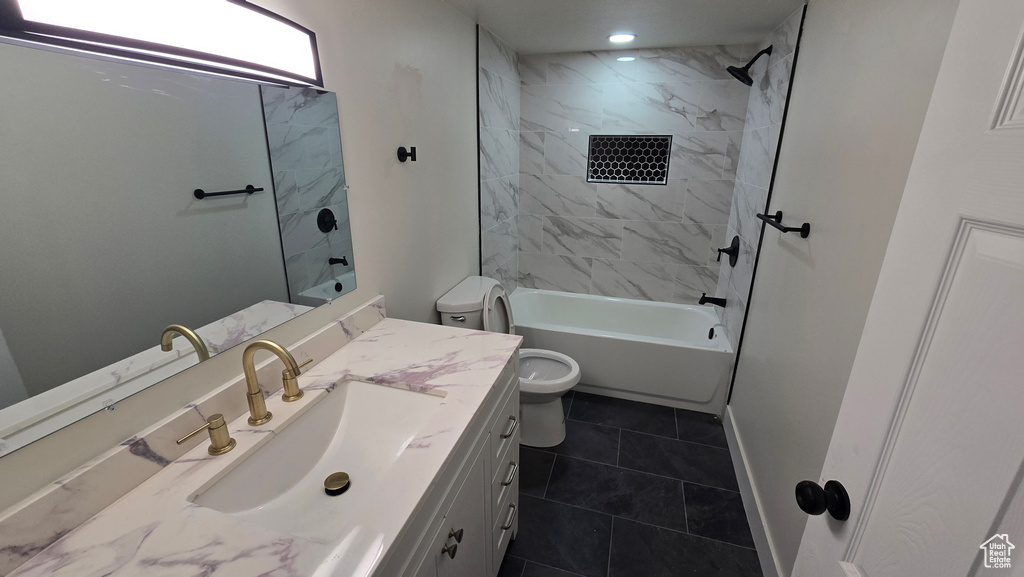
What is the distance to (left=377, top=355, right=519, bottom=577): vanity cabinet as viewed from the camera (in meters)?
0.86

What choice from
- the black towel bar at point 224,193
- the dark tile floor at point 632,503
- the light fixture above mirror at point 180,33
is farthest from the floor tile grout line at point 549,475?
the light fixture above mirror at point 180,33

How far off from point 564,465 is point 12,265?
2031 millimetres

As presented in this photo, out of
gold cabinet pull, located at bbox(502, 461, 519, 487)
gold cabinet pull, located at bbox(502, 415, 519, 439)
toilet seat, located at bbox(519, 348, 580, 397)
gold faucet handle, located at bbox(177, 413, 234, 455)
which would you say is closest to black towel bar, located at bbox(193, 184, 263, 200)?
gold faucet handle, located at bbox(177, 413, 234, 455)

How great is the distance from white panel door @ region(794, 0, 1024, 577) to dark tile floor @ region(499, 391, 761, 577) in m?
1.24

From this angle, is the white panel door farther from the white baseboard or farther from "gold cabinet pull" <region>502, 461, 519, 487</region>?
the white baseboard

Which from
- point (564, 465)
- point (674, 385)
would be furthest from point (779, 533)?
point (674, 385)

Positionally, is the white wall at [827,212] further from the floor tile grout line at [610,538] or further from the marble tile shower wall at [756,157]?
the floor tile grout line at [610,538]

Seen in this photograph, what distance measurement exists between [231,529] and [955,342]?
1068 mm

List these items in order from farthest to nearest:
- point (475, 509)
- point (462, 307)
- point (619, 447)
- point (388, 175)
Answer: point (619, 447)
point (462, 307)
point (388, 175)
point (475, 509)

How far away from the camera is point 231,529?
2.45 ft

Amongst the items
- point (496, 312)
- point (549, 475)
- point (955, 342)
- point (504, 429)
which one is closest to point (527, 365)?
point (496, 312)

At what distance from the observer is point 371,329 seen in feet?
5.16

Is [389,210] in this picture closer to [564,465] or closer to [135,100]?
[135,100]

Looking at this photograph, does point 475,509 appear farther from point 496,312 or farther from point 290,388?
point 496,312
